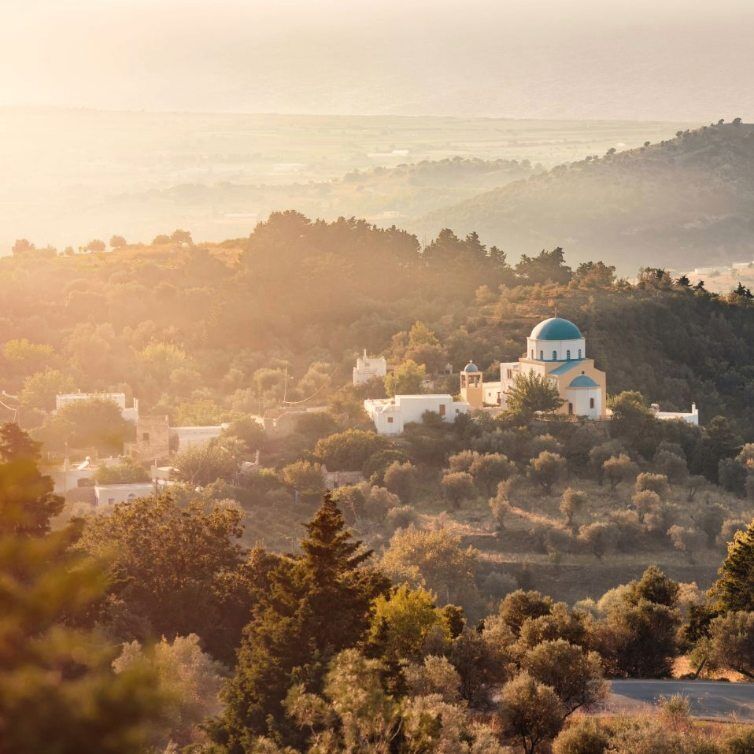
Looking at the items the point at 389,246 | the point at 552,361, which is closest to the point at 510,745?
the point at 552,361

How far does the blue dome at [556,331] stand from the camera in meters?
57.8

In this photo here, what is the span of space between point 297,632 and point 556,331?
33285 mm

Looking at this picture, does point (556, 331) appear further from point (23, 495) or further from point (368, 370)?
point (23, 495)

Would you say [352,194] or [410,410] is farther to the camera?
[352,194]

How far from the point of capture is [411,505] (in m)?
51.1

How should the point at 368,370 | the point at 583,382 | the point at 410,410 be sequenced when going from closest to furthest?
the point at 410,410 < the point at 583,382 < the point at 368,370

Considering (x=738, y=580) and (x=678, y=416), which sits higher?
(x=738, y=580)

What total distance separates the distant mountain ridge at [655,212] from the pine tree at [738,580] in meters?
111

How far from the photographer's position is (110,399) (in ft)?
190

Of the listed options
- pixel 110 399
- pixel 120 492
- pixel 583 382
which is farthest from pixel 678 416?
pixel 120 492

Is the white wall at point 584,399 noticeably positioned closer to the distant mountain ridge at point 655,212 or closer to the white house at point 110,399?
the white house at point 110,399

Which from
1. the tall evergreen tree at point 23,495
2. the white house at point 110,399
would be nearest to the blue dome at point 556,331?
the white house at point 110,399

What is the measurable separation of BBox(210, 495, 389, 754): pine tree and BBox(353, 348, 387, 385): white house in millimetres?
33958

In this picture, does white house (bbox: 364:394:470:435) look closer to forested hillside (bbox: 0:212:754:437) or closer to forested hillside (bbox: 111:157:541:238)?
forested hillside (bbox: 0:212:754:437)
